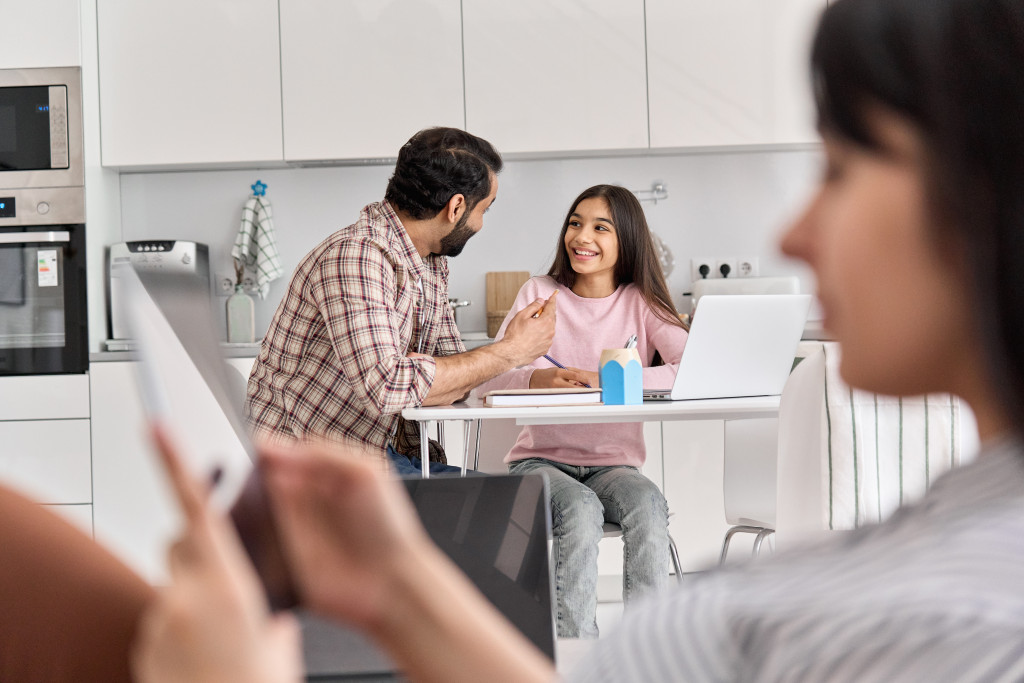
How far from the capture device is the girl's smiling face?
2631 mm

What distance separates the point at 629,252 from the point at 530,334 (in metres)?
0.63

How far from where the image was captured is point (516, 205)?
13.5ft

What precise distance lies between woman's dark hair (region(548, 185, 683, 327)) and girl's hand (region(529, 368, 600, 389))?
460 millimetres

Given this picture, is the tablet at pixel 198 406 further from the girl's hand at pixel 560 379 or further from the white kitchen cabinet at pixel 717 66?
the white kitchen cabinet at pixel 717 66

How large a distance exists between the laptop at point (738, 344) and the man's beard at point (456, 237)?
0.64 m

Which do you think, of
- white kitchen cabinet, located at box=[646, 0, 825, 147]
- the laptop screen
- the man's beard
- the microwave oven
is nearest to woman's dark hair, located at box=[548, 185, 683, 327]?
the man's beard

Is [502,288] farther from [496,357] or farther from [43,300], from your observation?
[496,357]

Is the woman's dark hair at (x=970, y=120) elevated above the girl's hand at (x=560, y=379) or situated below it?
above

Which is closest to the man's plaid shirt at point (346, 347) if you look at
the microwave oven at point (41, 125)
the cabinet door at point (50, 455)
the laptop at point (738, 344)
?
the laptop at point (738, 344)

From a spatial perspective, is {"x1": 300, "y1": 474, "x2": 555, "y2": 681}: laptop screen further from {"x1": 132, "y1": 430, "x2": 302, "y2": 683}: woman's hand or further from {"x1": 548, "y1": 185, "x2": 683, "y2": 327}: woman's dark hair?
{"x1": 548, "y1": 185, "x2": 683, "y2": 327}: woman's dark hair

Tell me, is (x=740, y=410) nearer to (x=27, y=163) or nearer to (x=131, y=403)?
(x=131, y=403)

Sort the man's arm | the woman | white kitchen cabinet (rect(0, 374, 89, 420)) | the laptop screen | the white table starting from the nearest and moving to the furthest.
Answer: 1. the woman
2. the laptop screen
3. the white table
4. the man's arm
5. white kitchen cabinet (rect(0, 374, 89, 420))

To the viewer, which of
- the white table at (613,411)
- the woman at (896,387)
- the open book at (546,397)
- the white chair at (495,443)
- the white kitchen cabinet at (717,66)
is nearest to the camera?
the woman at (896,387)

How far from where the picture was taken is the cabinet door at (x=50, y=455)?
3576 mm
